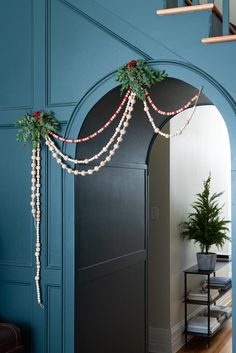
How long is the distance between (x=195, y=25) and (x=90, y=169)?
1026 millimetres

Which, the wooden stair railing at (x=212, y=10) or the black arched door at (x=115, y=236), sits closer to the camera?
the wooden stair railing at (x=212, y=10)

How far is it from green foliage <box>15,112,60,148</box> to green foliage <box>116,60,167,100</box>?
0.49 metres

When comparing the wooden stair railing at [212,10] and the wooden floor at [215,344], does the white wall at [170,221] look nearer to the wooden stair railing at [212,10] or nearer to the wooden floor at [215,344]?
the wooden floor at [215,344]

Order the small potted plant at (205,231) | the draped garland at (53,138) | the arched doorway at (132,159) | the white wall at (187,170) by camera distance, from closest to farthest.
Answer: the arched doorway at (132,159), the draped garland at (53,138), the white wall at (187,170), the small potted plant at (205,231)

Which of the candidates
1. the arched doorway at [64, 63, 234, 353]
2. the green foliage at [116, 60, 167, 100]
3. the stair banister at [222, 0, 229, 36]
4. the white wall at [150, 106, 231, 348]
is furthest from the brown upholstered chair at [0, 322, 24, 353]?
the stair banister at [222, 0, 229, 36]

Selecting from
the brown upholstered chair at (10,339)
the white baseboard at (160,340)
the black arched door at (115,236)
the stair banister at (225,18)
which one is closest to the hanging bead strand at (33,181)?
the black arched door at (115,236)

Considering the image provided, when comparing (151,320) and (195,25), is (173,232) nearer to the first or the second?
(151,320)

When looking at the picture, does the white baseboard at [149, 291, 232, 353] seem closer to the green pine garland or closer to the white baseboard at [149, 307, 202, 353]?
the white baseboard at [149, 307, 202, 353]

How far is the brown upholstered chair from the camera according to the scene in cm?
294

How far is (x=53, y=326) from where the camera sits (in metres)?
3.08

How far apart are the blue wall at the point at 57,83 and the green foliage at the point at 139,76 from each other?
64mm

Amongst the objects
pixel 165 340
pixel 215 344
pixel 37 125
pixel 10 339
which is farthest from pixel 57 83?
pixel 215 344

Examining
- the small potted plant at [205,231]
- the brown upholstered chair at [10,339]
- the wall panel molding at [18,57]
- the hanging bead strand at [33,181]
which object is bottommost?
the brown upholstered chair at [10,339]

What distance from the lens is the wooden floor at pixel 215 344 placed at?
4660 millimetres
